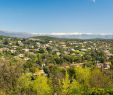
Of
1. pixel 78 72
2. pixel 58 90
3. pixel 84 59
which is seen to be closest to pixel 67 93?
pixel 58 90

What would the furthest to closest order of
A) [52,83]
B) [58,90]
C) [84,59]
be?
1. [84,59]
2. [52,83]
3. [58,90]

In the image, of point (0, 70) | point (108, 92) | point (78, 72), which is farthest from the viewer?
point (78, 72)

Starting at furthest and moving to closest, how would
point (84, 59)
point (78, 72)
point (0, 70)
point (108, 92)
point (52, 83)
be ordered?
point (84, 59) → point (78, 72) → point (52, 83) → point (0, 70) → point (108, 92)

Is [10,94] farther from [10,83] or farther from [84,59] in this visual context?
[84,59]

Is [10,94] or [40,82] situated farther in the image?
[40,82]

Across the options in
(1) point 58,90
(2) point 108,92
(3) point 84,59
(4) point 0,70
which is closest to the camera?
(2) point 108,92

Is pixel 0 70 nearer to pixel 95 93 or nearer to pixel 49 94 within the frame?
pixel 49 94

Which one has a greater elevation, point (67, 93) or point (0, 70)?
point (0, 70)

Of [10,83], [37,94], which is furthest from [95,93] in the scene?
[10,83]

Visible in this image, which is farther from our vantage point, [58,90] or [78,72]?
[78,72]
